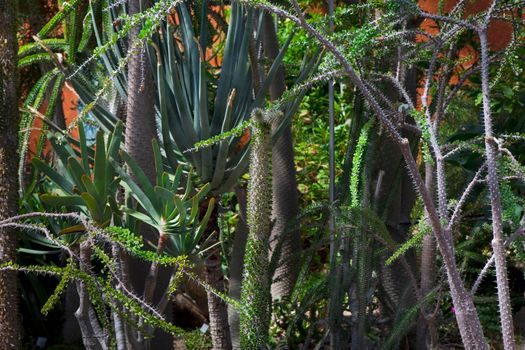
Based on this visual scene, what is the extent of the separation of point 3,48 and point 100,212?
745 mm

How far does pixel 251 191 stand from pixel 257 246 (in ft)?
0.61

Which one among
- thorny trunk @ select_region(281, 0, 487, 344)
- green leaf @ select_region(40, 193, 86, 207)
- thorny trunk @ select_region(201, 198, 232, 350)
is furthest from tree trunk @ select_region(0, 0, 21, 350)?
thorny trunk @ select_region(281, 0, 487, 344)

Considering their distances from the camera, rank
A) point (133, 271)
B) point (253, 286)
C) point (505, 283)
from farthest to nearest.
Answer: point (133, 271), point (253, 286), point (505, 283)

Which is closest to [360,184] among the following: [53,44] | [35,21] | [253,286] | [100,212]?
[253,286]

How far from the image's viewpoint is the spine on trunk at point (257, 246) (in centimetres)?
218

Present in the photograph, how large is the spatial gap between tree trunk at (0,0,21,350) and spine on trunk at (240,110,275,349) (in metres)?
0.95

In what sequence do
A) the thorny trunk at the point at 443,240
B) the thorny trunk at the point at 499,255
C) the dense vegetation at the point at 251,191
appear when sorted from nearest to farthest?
the thorny trunk at the point at 443,240 → the thorny trunk at the point at 499,255 → the dense vegetation at the point at 251,191

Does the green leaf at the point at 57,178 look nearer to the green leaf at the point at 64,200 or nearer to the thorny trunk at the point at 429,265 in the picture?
the green leaf at the point at 64,200

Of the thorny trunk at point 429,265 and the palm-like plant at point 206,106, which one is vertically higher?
the palm-like plant at point 206,106

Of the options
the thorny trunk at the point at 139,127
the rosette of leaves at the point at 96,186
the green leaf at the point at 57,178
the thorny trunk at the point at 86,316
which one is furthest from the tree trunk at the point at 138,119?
the thorny trunk at the point at 86,316

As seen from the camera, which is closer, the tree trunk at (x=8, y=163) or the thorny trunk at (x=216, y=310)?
the tree trunk at (x=8, y=163)

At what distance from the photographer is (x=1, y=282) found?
2721mm

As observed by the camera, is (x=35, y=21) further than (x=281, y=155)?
Yes

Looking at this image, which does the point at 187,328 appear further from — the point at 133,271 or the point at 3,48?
the point at 3,48
